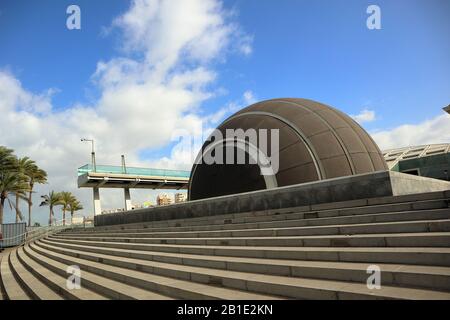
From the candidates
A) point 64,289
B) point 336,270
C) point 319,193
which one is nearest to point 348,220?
point 319,193

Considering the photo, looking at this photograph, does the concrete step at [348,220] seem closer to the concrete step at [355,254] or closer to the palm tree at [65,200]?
the concrete step at [355,254]

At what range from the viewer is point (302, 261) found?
5.71 m

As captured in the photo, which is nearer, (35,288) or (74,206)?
(35,288)

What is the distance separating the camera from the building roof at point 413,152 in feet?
162

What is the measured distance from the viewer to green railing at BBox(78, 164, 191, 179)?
32.7m

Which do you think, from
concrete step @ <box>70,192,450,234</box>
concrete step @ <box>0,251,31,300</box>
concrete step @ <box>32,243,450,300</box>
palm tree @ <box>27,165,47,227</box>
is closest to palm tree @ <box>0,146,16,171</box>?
palm tree @ <box>27,165,47,227</box>

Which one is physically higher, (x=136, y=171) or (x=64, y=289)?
(x=136, y=171)

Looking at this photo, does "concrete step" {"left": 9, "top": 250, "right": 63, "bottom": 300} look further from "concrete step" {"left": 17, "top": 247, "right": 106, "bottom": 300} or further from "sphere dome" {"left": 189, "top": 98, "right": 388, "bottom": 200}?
"sphere dome" {"left": 189, "top": 98, "right": 388, "bottom": 200}

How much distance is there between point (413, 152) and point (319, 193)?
2154 inches

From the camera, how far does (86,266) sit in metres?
9.62

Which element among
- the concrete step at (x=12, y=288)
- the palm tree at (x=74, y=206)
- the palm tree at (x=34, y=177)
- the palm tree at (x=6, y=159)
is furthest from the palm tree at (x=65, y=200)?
the concrete step at (x=12, y=288)

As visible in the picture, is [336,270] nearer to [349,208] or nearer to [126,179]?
[349,208]
